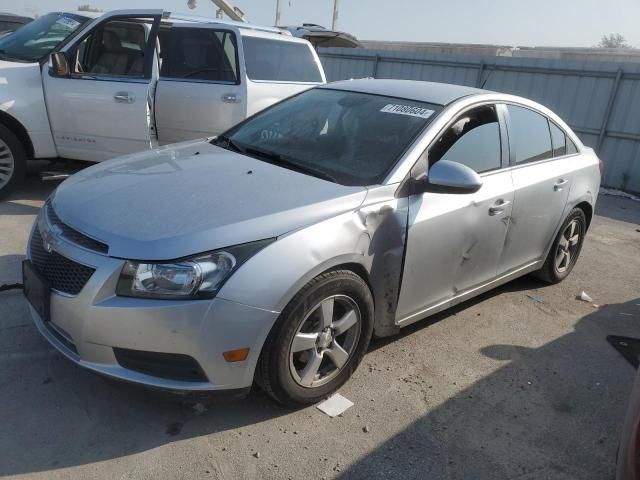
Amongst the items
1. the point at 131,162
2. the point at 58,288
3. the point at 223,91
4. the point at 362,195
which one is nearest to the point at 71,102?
the point at 223,91

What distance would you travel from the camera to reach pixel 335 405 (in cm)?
294

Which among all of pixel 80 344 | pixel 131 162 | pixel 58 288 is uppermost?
pixel 131 162

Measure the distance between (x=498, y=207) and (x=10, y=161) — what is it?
4657mm

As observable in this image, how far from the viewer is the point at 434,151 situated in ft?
10.7

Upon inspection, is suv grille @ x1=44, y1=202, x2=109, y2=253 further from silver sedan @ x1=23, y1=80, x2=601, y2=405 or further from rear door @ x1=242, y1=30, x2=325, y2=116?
rear door @ x1=242, y1=30, x2=325, y2=116

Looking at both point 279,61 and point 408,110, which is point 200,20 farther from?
point 408,110

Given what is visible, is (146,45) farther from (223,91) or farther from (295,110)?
(295,110)

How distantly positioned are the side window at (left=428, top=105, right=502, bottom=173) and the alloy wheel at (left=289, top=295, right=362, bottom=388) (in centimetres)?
105

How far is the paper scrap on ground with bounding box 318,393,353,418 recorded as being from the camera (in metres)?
2.88

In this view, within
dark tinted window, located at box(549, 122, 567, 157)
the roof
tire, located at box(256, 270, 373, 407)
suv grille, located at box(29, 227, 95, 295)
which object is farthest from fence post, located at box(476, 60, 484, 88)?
suv grille, located at box(29, 227, 95, 295)

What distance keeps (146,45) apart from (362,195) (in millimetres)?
4043

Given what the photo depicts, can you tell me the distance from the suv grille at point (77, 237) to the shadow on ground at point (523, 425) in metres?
1.50

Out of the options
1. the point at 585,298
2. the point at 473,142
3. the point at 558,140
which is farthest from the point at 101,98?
the point at 585,298

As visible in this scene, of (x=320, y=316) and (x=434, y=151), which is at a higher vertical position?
(x=434, y=151)
